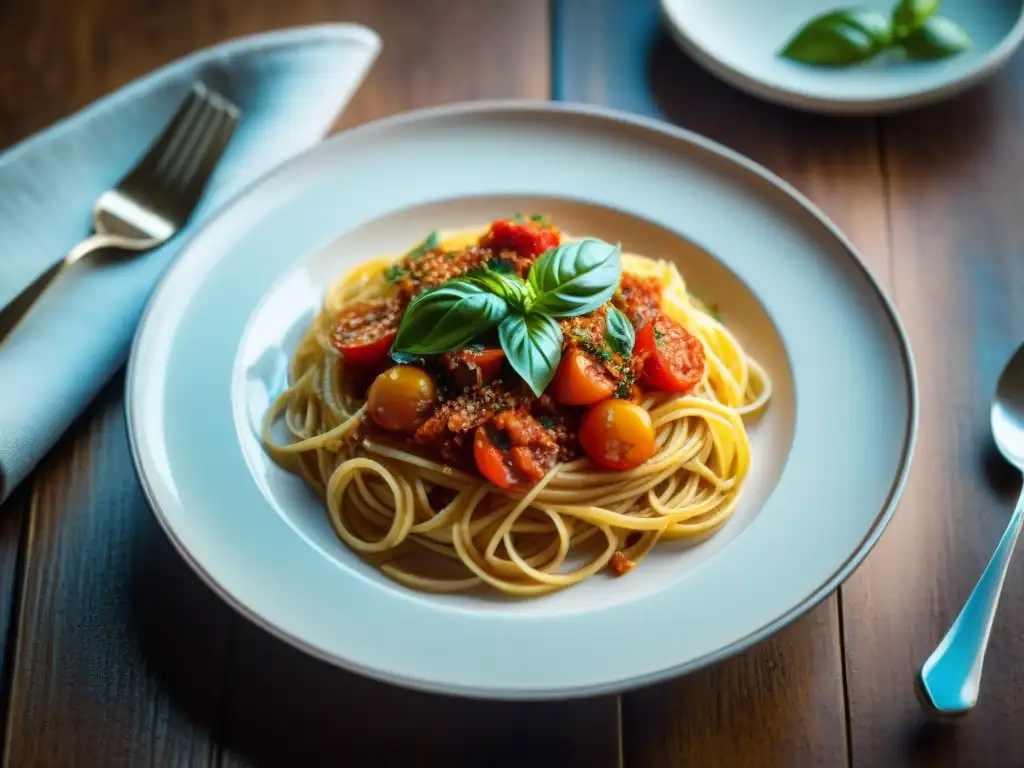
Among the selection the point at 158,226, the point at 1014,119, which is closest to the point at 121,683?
the point at 158,226

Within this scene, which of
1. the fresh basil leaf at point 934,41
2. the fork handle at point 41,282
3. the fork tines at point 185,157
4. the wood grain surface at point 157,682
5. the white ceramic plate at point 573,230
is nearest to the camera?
the white ceramic plate at point 573,230

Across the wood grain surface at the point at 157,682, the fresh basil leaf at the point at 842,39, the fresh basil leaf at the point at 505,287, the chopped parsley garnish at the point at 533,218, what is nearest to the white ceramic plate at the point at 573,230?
the chopped parsley garnish at the point at 533,218

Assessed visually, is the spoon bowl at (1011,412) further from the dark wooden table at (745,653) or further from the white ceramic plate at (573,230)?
the white ceramic plate at (573,230)

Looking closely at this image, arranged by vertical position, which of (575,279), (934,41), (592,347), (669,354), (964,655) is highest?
(575,279)

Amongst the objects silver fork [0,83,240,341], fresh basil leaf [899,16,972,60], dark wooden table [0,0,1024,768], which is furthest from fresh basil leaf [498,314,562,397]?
fresh basil leaf [899,16,972,60]

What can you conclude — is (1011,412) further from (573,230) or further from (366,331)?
(366,331)

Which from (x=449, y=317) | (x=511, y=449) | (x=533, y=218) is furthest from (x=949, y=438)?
(x=449, y=317)
